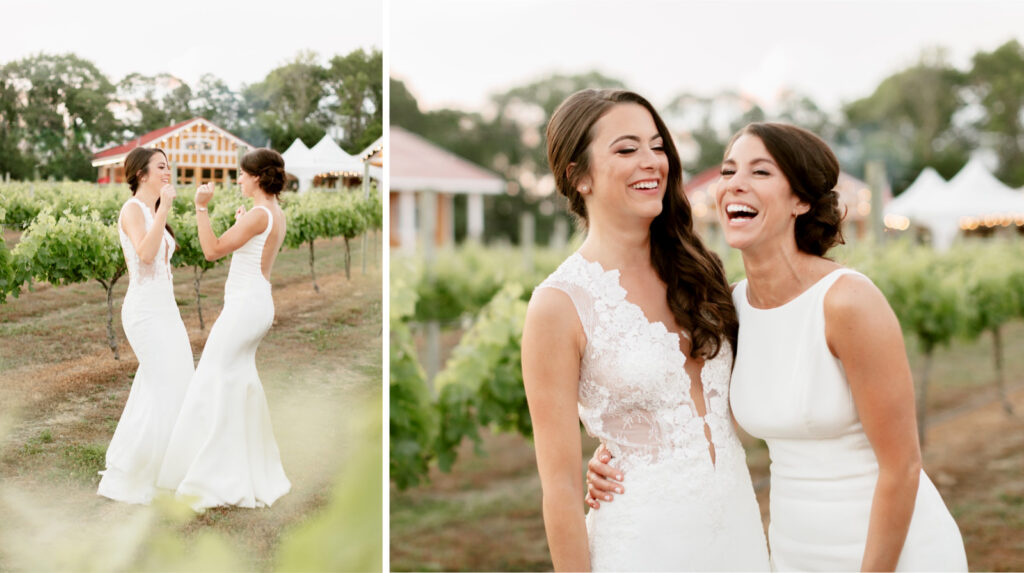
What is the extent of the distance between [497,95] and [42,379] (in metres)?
38.7

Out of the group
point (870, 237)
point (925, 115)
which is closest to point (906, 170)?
point (925, 115)

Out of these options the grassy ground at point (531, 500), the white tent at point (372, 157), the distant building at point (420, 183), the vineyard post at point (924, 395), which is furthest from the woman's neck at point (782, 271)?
the distant building at point (420, 183)

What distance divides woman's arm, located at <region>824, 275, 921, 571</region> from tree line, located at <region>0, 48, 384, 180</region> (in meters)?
1.98

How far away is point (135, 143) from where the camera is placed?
2939mm

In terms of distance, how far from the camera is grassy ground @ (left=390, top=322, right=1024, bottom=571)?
594 cm

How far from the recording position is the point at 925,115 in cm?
3741

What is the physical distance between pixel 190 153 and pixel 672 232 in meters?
1.64

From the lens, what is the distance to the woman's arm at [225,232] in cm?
295

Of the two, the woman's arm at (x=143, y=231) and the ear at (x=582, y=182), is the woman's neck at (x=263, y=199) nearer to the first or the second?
the woman's arm at (x=143, y=231)

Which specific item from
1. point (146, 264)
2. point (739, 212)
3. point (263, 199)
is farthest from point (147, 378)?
point (739, 212)

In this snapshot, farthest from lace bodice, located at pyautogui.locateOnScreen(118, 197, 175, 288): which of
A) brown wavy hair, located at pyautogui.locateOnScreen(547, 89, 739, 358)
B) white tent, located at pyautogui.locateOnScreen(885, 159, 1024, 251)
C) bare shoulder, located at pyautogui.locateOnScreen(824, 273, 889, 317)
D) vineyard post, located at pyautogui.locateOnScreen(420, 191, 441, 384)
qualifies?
white tent, located at pyautogui.locateOnScreen(885, 159, 1024, 251)

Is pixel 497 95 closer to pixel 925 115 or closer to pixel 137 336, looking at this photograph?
pixel 925 115

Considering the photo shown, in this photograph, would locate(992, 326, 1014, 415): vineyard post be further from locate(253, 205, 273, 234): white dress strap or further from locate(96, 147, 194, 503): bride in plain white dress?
locate(96, 147, 194, 503): bride in plain white dress

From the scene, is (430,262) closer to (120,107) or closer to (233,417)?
(233,417)
